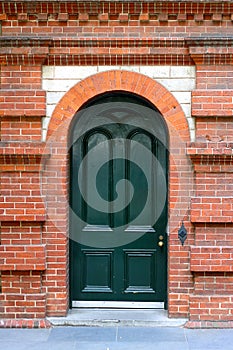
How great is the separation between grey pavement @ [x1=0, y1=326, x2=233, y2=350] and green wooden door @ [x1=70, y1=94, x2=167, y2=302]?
0.66 meters

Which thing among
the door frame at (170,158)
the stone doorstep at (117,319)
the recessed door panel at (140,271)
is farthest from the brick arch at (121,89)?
the stone doorstep at (117,319)

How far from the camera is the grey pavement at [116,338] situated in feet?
18.7

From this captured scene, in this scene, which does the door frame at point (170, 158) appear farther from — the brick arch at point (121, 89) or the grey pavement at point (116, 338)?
the grey pavement at point (116, 338)

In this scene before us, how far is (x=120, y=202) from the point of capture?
666 cm

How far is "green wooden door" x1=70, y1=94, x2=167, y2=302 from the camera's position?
664 cm

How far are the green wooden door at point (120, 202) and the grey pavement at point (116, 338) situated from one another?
0.66 meters

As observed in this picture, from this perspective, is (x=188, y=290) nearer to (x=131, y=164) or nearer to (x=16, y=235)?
(x=131, y=164)

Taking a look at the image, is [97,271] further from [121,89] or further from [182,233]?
[121,89]

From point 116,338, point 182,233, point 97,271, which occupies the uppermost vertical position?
point 182,233

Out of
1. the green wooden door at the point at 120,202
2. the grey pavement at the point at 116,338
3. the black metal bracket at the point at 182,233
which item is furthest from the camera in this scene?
the green wooden door at the point at 120,202

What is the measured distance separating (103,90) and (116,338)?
9.99 ft

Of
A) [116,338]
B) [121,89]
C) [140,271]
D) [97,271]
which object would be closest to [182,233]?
[140,271]

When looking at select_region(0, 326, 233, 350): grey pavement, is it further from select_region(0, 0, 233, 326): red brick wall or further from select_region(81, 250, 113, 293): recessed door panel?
select_region(81, 250, 113, 293): recessed door panel

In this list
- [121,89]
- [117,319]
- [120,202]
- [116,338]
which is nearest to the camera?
[116,338]
